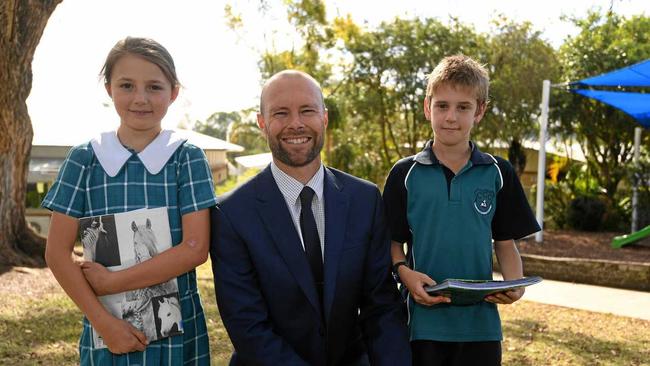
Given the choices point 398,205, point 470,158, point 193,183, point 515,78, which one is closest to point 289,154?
point 193,183

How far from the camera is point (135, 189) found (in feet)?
7.33

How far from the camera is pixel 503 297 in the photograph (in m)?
2.54

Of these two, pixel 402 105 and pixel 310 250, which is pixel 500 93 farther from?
pixel 310 250

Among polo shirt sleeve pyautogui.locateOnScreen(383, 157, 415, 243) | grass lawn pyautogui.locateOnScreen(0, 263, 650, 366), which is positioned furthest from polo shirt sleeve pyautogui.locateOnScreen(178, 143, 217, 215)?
grass lawn pyautogui.locateOnScreen(0, 263, 650, 366)

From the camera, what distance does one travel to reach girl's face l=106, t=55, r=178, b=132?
7.43 ft

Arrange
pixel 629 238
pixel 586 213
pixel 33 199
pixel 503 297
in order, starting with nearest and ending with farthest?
pixel 503 297
pixel 629 238
pixel 586 213
pixel 33 199

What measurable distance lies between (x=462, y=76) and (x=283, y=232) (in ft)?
3.36

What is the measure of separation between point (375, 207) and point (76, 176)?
111 cm

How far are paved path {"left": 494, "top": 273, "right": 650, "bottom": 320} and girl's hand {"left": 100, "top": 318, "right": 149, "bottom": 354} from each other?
625 cm

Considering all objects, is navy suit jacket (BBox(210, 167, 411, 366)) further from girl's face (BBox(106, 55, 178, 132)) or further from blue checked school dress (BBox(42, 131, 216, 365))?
girl's face (BBox(106, 55, 178, 132))

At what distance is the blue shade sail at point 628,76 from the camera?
8.66 m

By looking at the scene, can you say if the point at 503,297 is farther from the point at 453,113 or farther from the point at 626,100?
the point at 626,100

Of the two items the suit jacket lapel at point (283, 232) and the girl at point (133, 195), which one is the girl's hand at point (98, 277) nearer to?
the girl at point (133, 195)

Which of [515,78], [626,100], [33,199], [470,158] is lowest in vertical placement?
[33,199]
